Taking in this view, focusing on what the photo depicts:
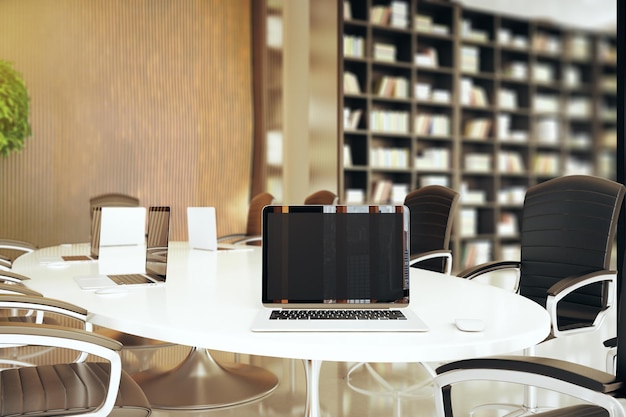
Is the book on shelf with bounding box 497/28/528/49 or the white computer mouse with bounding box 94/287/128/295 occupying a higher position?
the book on shelf with bounding box 497/28/528/49

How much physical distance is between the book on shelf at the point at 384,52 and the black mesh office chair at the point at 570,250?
161 inches

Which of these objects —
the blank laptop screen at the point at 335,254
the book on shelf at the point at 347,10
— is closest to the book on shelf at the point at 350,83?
the book on shelf at the point at 347,10

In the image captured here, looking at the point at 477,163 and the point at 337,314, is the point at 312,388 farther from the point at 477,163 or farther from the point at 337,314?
the point at 477,163

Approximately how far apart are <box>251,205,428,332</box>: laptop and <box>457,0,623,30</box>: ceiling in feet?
20.1

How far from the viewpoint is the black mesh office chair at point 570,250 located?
2.47m

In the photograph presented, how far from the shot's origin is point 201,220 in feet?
11.4

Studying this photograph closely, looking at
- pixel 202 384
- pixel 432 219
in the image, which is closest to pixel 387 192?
pixel 432 219

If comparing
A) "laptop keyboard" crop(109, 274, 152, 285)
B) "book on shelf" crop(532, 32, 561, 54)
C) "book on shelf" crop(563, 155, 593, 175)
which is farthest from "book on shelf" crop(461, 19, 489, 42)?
"laptop keyboard" crop(109, 274, 152, 285)

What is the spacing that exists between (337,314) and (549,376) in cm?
53

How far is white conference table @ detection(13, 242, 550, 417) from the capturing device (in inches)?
49.9

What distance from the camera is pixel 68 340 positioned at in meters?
1.40

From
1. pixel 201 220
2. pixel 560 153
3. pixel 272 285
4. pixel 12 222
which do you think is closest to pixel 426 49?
pixel 560 153

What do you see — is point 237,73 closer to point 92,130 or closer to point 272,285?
point 92,130

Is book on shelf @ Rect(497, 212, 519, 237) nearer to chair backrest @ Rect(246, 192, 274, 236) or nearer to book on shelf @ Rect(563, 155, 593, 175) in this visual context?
book on shelf @ Rect(563, 155, 593, 175)
